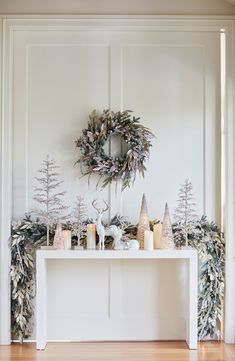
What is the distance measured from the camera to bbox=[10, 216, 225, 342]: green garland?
3.75m

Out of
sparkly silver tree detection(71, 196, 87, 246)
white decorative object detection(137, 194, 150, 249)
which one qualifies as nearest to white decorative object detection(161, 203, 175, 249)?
white decorative object detection(137, 194, 150, 249)

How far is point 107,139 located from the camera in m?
3.84

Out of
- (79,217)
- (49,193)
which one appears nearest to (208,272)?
(79,217)

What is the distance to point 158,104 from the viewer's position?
3895 mm

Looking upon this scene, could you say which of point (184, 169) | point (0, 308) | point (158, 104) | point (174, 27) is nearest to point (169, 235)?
point (184, 169)

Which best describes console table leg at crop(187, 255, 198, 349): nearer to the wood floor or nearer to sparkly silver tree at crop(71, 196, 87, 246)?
the wood floor

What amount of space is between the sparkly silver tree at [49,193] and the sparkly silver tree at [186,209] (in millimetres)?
970

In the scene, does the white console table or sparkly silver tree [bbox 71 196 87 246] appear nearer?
the white console table

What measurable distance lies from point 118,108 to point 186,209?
103cm

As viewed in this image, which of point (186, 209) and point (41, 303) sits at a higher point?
point (186, 209)

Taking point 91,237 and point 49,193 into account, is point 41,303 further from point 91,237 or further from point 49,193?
point 49,193

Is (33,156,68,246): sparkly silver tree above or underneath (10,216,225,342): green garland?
above

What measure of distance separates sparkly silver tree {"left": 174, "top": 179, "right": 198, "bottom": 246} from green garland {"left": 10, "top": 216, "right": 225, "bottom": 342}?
0.05m

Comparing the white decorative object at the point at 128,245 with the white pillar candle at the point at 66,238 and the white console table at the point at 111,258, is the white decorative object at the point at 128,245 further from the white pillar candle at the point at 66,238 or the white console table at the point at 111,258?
the white pillar candle at the point at 66,238
